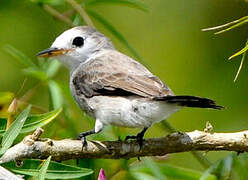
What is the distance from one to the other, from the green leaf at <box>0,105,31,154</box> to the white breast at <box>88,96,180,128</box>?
113cm

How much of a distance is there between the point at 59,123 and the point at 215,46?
7.65 ft

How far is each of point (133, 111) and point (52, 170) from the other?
3.44ft

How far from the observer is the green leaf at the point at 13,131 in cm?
280

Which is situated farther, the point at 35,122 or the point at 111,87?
the point at 111,87

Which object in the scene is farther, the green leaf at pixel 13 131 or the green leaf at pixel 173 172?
the green leaf at pixel 173 172

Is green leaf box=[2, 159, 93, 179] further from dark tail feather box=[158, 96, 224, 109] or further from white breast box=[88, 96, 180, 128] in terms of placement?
white breast box=[88, 96, 180, 128]

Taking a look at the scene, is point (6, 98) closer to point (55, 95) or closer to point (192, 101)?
point (55, 95)

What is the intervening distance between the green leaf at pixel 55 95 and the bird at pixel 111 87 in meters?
0.25

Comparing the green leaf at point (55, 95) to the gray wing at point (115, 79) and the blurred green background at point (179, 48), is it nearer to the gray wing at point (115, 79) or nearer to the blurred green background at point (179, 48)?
the gray wing at point (115, 79)

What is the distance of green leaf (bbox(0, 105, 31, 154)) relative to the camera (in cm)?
280

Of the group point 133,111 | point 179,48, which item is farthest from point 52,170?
point 179,48

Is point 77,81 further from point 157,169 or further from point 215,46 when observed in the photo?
point 215,46

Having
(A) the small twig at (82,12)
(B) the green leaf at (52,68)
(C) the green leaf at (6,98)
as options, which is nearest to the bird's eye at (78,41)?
(B) the green leaf at (52,68)

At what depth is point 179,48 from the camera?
223 inches
